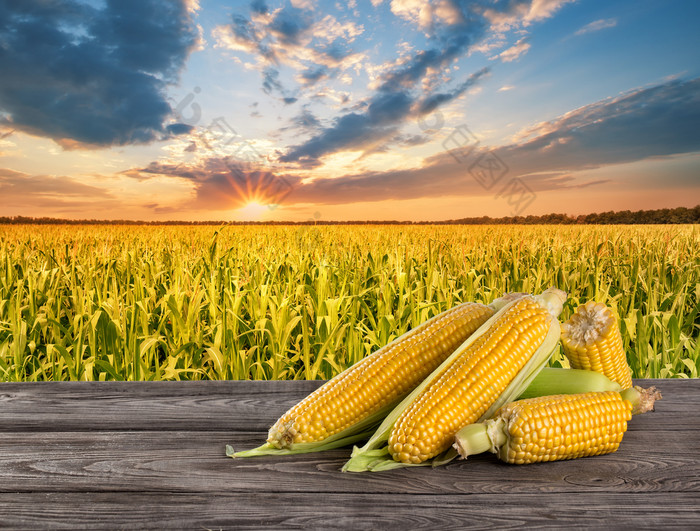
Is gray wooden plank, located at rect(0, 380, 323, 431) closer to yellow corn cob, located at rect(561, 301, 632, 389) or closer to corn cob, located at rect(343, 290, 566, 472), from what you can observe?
corn cob, located at rect(343, 290, 566, 472)

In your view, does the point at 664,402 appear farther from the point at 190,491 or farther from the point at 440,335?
the point at 190,491

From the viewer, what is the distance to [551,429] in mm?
1230

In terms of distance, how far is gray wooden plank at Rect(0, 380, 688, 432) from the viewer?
1.54 meters

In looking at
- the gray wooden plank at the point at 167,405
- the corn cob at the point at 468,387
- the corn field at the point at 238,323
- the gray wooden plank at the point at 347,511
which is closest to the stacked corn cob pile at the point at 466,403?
the corn cob at the point at 468,387

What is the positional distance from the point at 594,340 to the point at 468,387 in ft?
1.80

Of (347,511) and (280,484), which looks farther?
(280,484)

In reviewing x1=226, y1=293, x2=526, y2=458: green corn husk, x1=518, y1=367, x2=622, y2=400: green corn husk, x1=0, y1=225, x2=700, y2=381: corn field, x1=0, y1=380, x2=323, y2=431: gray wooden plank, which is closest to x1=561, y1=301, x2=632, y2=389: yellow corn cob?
x1=518, y1=367, x2=622, y2=400: green corn husk

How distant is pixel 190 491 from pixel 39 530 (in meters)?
0.29

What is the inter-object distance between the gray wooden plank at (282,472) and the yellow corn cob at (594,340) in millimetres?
273

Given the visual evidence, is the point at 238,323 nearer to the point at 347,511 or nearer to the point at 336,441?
the point at 336,441

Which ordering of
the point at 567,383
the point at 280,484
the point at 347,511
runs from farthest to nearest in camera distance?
the point at 567,383 → the point at 280,484 → the point at 347,511

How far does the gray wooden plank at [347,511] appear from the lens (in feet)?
3.35

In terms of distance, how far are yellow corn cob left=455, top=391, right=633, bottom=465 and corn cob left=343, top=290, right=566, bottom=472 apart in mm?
56

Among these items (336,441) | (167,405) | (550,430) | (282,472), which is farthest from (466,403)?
(167,405)
